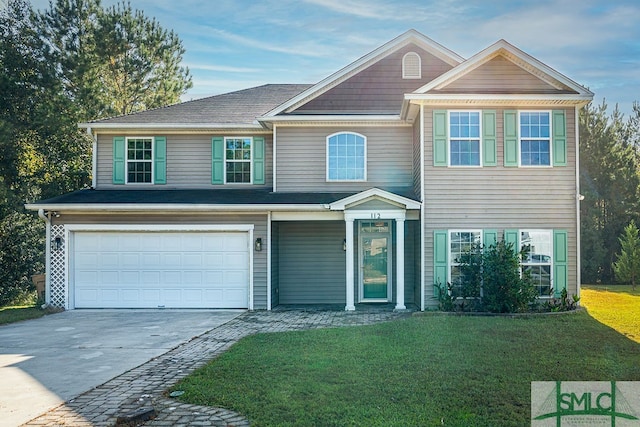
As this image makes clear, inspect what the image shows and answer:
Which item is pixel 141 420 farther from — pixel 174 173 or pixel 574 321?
pixel 174 173

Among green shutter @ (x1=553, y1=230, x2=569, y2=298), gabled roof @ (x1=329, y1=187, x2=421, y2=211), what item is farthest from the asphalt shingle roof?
green shutter @ (x1=553, y1=230, x2=569, y2=298)

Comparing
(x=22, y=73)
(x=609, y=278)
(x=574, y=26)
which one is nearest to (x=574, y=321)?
(x=574, y=26)

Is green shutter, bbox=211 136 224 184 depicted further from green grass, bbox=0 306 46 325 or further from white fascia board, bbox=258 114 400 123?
green grass, bbox=0 306 46 325

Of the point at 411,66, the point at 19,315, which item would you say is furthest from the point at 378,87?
the point at 19,315

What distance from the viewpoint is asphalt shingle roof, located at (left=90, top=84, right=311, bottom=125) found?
15531mm

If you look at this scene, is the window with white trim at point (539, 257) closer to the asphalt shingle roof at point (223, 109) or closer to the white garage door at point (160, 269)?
the white garage door at point (160, 269)

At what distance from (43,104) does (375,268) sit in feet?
47.7

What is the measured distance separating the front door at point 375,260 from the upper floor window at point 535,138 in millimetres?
4083

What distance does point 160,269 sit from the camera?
13.9 meters

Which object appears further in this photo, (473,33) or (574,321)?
(473,33)

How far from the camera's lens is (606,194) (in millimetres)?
24375

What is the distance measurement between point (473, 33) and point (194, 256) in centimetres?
968

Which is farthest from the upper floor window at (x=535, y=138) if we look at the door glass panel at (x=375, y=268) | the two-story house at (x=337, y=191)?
the door glass panel at (x=375, y=268)

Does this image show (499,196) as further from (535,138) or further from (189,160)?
(189,160)
